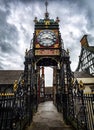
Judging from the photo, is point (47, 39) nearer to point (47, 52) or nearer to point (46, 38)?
point (46, 38)

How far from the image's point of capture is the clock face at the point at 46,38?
10.1 meters

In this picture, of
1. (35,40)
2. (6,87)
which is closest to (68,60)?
(35,40)

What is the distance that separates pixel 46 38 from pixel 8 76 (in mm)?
15152

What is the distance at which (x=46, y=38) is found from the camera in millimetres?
10133

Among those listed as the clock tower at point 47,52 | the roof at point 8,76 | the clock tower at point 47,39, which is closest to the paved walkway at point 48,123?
the clock tower at point 47,52

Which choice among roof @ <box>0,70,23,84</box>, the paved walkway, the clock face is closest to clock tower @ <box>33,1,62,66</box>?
the clock face

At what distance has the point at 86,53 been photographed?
915 inches

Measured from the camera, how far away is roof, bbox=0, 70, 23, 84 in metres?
21.2

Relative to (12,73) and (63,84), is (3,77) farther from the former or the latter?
(63,84)

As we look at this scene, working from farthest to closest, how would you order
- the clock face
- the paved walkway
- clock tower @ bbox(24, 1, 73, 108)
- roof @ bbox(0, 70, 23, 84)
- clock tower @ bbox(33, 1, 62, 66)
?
roof @ bbox(0, 70, 23, 84)
the clock face
clock tower @ bbox(33, 1, 62, 66)
clock tower @ bbox(24, 1, 73, 108)
the paved walkway

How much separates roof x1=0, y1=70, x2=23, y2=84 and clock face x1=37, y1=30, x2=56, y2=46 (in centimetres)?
1279

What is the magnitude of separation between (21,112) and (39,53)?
4657mm

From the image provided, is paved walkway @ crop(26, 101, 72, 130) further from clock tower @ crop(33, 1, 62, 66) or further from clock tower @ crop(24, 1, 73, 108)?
clock tower @ crop(33, 1, 62, 66)

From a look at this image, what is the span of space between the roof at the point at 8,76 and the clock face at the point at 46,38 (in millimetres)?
12789
